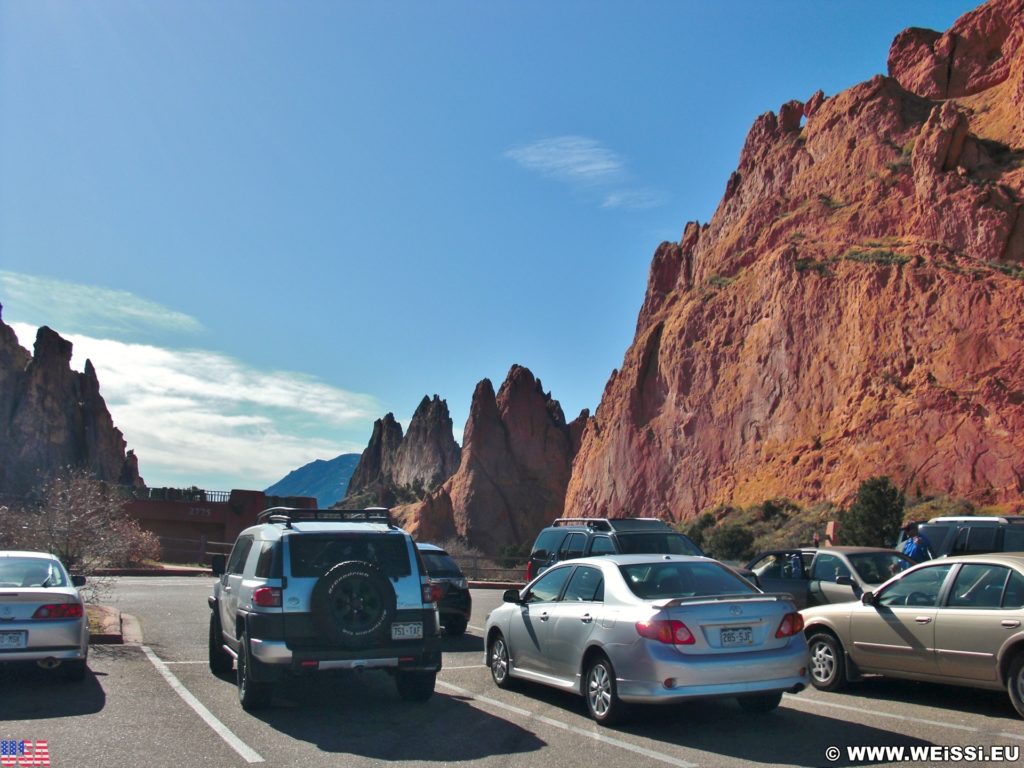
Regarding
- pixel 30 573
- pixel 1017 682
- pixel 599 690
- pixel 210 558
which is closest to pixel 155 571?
pixel 210 558

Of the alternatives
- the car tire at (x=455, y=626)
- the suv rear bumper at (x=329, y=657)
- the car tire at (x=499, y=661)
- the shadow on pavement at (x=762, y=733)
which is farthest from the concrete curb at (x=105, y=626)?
the shadow on pavement at (x=762, y=733)

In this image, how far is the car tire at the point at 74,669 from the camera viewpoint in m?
9.85

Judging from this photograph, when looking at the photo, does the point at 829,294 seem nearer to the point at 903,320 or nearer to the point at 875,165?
the point at 903,320

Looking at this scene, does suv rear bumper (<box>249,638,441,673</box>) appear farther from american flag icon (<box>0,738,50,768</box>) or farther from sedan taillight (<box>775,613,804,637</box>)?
sedan taillight (<box>775,613,804,637</box>)

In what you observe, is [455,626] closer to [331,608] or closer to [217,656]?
[217,656]

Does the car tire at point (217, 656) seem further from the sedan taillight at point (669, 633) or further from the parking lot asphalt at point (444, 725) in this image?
the sedan taillight at point (669, 633)

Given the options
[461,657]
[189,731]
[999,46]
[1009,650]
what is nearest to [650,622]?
[1009,650]

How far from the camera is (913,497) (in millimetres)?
37375

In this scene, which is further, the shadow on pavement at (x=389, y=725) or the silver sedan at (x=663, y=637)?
the silver sedan at (x=663, y=637)

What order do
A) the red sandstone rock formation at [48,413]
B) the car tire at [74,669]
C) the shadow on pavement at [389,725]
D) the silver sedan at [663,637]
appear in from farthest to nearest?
the red sandstone rock formation at [48,413] < the car tire at [74,669] < the silver sedan at [663,637] < the shadow on pavement at [389,725]

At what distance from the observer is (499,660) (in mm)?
10461

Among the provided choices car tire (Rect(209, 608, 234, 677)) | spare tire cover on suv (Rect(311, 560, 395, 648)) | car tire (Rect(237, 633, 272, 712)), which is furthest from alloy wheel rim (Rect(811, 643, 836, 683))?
car tire (Rect(209, 608, 234, 677))

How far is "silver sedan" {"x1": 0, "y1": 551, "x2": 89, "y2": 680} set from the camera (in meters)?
9.23

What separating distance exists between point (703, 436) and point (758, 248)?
38.9 ft
